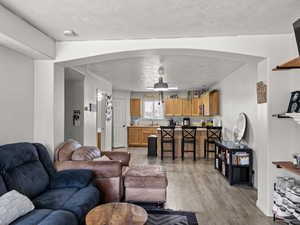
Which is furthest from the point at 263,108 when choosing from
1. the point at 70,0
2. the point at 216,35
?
the point at 70,0

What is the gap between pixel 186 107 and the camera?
8781mm

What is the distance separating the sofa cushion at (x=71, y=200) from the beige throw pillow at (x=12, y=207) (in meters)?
0.21

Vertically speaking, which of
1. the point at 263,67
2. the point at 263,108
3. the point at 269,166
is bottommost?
the point at 269,166

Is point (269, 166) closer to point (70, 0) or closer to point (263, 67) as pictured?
point (263, 67)

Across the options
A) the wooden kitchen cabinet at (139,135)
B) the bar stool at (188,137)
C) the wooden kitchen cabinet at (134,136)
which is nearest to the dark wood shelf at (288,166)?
the bar stool at (188,137)

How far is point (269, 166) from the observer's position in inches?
115

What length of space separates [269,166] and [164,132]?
399 centimetres

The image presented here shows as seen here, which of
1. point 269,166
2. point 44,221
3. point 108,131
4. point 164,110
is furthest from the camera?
point 164,110

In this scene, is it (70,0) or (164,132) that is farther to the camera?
(164,132)

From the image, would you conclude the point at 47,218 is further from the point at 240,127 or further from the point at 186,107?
the point at 186,107

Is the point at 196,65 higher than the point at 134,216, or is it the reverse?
the point at 196,65

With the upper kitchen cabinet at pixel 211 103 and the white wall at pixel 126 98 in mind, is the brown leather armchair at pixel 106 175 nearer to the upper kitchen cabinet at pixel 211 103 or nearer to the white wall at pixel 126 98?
the upper kitchen cabinet at pixel 211 103

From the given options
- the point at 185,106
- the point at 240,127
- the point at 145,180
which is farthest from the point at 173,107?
the point at 145,180

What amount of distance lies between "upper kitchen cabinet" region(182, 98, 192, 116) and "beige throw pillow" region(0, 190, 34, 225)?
732 cm
